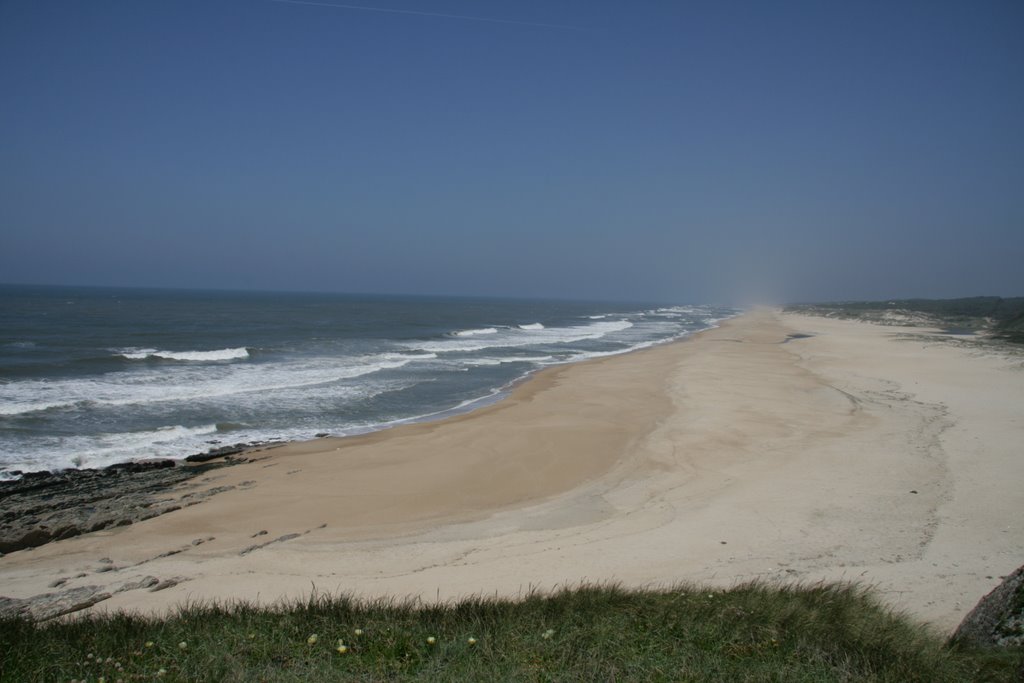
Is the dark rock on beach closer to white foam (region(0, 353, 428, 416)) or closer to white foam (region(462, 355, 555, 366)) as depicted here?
white foam (region(0, 353, 428, 416))

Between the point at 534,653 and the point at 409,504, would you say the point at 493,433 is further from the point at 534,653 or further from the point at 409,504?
the point at 534,653

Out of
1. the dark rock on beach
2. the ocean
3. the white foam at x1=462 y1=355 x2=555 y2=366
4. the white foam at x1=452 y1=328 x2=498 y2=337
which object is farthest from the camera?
the white foam at x1=452 y1=328 x2=498 y2=337

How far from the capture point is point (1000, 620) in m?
3.71

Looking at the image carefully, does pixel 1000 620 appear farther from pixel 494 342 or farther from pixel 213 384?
pixel 494 342

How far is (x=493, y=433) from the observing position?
13820mm

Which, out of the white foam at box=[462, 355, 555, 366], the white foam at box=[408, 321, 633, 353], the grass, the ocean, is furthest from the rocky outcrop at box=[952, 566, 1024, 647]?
the white foam at box=[408, 321, 633, 353]

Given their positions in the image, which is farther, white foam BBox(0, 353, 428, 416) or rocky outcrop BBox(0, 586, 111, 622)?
white foam BBox(0, 353, 428, 416)

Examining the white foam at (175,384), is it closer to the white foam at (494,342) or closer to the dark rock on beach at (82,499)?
the dark rock on beach at (82,499)

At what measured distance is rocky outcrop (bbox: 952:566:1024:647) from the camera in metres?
3.60

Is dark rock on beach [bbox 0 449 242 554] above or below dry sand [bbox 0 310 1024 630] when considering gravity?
below

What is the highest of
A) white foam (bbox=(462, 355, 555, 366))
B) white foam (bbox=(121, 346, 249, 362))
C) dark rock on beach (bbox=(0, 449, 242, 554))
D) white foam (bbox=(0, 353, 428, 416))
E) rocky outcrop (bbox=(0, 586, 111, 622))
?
white foam (bbox=(121, 346, 249, 362))

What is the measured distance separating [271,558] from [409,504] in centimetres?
251

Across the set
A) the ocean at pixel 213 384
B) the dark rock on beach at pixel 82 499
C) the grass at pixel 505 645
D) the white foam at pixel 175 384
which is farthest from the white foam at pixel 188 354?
the grass at pixel 505 645

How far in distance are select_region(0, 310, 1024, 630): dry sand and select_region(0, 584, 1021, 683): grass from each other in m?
1.83
